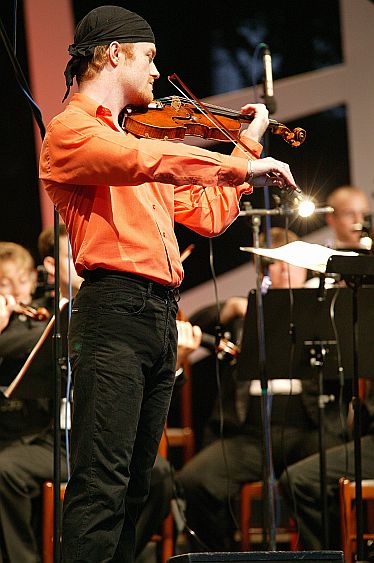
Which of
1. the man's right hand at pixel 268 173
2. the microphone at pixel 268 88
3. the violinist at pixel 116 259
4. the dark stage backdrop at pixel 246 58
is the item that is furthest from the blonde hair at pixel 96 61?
the dark stage backdrop at pixel 246 58

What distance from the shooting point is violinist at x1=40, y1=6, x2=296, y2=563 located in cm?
247

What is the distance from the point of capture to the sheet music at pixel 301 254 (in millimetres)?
3221

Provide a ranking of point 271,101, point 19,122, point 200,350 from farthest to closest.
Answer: point 200,350
point 19,122
point 271,101

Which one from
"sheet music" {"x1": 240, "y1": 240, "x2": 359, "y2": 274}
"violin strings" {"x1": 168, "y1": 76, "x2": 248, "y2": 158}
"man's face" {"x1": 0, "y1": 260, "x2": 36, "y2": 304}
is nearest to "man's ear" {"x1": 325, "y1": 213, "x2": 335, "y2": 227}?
"man's face" {"x1": 0, "y1": 260, "x2": 36, "y2": 304}

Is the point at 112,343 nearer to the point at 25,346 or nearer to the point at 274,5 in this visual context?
the point at 25,346

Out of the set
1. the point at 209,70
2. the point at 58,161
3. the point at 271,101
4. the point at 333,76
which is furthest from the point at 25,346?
the point at 333,76

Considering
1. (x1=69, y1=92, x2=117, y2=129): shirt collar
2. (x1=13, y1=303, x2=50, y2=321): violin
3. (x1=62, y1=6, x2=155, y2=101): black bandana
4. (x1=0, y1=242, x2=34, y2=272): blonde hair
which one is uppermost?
(x1=62, y1=6, x2=155, y2=101): black bandana

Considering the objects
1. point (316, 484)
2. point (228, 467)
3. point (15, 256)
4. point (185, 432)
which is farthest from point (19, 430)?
point (316, 484)

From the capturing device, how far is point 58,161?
2543 millimetres

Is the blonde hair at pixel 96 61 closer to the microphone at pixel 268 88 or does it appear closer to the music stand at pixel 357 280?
the music stand at pixel 357 280

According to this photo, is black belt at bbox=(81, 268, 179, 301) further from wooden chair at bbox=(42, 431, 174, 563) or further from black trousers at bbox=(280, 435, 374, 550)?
black trousers at bbox=(280, 435, 374, 550)

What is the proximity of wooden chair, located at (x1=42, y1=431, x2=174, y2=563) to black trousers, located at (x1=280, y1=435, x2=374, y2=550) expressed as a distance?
60 centimetres

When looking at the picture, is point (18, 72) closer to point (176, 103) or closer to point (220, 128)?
point (176, 103)

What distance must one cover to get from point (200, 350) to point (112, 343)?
3224 millimetres
